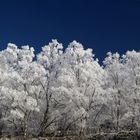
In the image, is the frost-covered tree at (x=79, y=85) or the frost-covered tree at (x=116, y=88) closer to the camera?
the frost-covered tree at (x=79, y=85)

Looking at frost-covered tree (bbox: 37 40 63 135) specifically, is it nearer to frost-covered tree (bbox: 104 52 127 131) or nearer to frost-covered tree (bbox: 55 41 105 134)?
frost-covered tree (bbox: 55 41 105 134)

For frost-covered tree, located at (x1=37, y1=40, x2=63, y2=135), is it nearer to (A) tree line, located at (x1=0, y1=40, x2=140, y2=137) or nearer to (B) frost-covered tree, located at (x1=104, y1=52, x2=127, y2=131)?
(A) tree line, located at (x1=0, y1=40, x2=140, y2=137)

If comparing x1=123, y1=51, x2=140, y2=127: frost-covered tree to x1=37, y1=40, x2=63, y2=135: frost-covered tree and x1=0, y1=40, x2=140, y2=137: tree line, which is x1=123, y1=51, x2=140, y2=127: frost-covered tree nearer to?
x1=0, y1=40, x2=140, y2=137: tree line

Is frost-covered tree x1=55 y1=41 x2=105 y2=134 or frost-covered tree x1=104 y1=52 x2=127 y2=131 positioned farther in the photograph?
frost-covered tree x1=104 y1=52 x2=127 y2=131

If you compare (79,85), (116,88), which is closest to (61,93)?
(79,85)

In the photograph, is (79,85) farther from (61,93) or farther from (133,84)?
(133,84)

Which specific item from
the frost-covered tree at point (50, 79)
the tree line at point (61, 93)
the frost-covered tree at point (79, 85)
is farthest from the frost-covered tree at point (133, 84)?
the frost-covered tree at point (50, 79)

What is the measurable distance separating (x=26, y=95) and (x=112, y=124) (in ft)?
49.8

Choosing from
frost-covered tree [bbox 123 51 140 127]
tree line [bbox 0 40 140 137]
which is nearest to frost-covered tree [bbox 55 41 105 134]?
tree line [bbox 0 40 140 137]

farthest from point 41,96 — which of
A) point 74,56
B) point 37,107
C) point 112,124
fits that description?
point 112,124

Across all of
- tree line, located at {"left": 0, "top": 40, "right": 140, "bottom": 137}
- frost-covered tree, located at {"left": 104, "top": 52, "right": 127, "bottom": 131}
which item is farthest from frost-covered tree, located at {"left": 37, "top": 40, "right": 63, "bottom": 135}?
frost-covered tree, located at {"left": 104, "top": 52, "right": 127, "bottom": 131}

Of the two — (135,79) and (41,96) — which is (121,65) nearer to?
(135,79)

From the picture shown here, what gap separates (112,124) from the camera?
209 feet

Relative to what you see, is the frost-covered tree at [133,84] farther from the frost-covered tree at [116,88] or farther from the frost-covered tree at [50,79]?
the frost-covered tree at [50,79]
